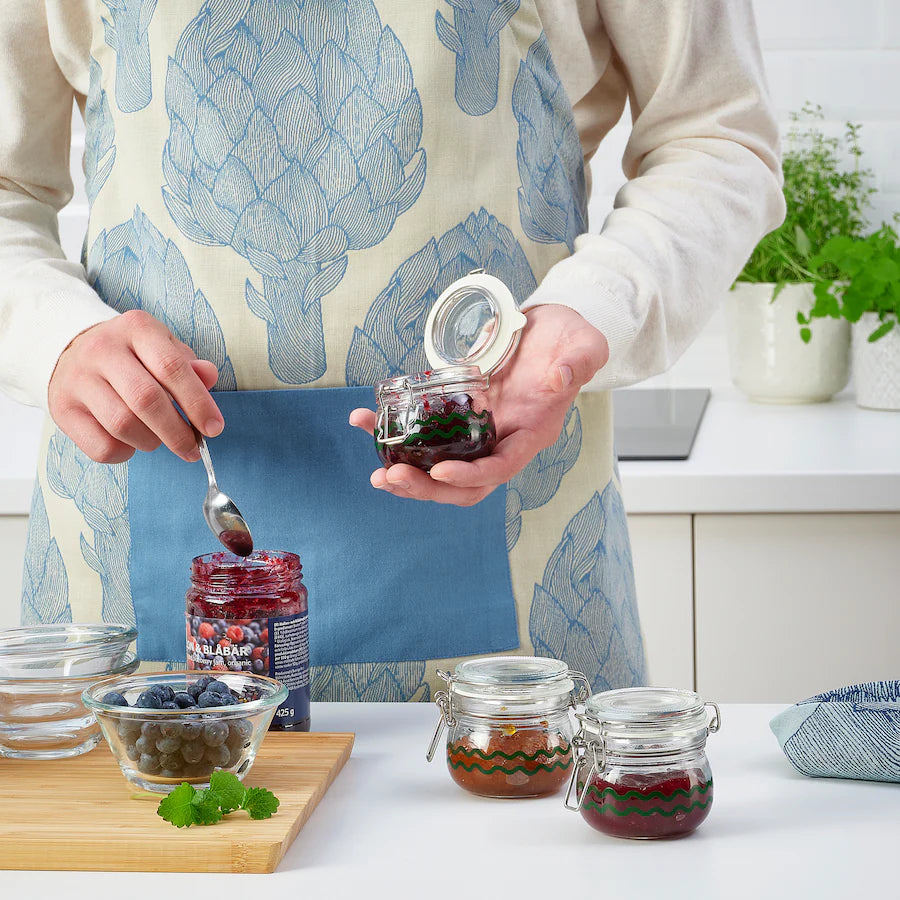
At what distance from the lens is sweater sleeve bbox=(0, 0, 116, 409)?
A: 98 centimetres

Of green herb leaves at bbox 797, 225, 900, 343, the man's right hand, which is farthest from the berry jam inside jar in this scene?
green herb leaves at bbox 797, 225, 900, 343

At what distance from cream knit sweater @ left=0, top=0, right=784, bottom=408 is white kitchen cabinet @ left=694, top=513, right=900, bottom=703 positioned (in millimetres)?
530

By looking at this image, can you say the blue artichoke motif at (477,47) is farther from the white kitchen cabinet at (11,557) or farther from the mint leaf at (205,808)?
the white kitchen cabinet at (11,557)

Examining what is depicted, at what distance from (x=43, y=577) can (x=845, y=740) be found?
27.8 inches

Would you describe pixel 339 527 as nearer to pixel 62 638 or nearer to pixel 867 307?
pixel 62 638

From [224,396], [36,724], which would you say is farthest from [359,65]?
[36,724]

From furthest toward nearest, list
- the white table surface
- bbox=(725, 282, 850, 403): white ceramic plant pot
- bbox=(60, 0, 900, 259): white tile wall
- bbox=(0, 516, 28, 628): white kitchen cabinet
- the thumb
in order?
1. bbox=(60, 0, 900, 259): white tile wall
2. bbox=(725, 282, 850, 403): white ceramic plant pot
3. bbox=(0, 516, 28, 628): white kitchen cabinet
4. the thumb
5. the white table surface

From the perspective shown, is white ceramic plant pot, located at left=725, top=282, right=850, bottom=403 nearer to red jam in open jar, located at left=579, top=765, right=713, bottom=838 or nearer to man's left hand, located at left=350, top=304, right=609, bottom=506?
man's left hand, located at left=350, top=304, right=609, bottom=506

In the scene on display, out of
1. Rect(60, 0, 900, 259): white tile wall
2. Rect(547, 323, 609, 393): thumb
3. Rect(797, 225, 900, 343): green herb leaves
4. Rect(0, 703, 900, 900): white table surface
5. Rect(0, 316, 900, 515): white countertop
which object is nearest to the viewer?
Rect(0, 703, 900, 900): white table surface

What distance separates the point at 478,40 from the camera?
40.7 inches

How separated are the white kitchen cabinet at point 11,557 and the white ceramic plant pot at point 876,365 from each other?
4.29 ft

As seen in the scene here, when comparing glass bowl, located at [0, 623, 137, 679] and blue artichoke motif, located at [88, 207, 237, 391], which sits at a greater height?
blue artichoke motif, located at [88, 207, 237, 391]

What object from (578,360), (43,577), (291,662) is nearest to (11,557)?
(43,577)

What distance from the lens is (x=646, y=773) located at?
68 centimetres
